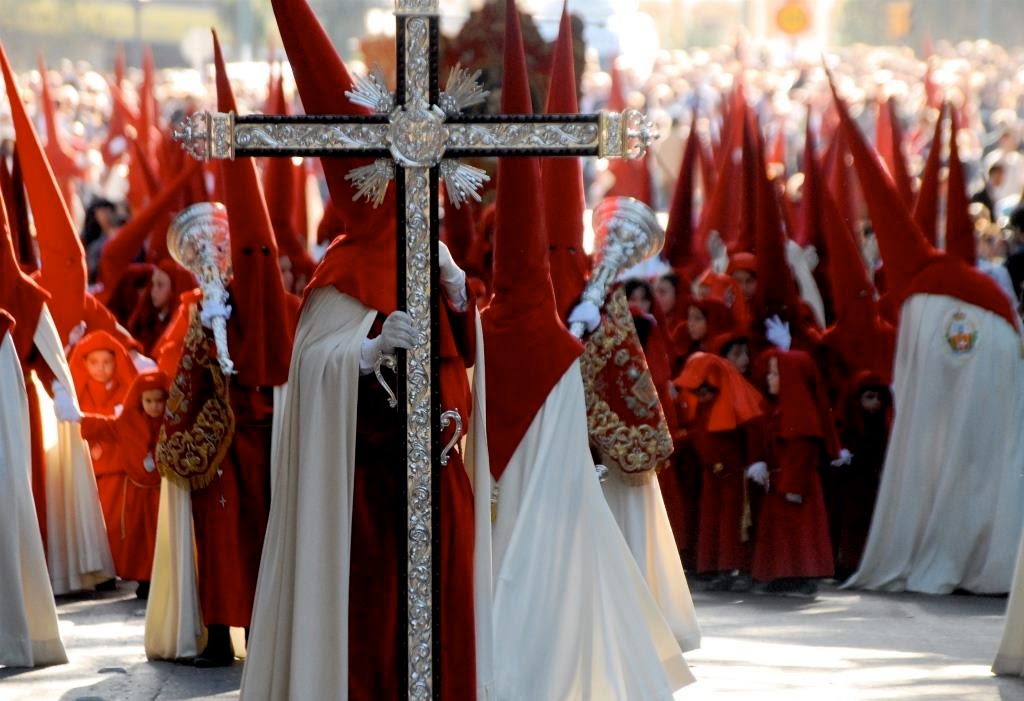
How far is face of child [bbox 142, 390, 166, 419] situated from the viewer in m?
11.1

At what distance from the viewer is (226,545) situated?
940cm

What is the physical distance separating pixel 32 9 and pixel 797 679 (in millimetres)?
29275

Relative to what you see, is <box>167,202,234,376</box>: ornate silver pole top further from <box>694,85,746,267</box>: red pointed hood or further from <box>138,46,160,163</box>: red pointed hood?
<box>138,46,160,163</box>: red pointed hood

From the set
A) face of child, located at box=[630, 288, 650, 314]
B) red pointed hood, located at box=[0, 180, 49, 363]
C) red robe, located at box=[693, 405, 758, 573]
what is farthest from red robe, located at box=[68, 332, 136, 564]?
red robe, located at box=[693, 405, 758, 573]

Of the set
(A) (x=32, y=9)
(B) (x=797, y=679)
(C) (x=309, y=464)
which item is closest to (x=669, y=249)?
(B) (x=797, y=679)

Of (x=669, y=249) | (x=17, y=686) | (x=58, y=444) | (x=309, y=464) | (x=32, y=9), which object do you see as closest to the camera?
(x=309, y=464)

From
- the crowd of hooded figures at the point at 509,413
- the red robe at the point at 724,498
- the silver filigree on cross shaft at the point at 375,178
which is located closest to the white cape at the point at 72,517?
the crowd of hooded figures at the point at 509,413

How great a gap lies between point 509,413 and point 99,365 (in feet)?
13.2

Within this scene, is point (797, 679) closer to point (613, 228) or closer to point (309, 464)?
point (613, 228)

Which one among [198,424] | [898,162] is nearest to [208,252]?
[198,424]

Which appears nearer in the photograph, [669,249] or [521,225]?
[521,225]

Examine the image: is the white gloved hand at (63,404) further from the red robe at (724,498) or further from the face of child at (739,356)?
the face of child at (739,356)

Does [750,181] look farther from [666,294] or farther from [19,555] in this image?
[19,555]

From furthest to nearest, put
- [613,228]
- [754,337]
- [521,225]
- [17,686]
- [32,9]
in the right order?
[32,9]
[754,337]
[613,228]
[17,686]
[521,225]
